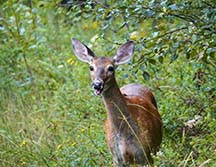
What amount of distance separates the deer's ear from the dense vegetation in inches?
2.9

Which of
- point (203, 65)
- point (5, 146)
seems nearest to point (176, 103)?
point (203, 65)

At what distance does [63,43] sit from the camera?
11.7m

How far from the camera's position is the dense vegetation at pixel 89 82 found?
5762 mm

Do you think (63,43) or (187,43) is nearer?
(187,43)

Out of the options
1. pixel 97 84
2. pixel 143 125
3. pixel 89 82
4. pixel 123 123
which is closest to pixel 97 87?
pixel 97 84

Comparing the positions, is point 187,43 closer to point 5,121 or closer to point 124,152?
point 124,152

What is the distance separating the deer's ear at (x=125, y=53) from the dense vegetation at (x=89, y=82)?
0.07 m

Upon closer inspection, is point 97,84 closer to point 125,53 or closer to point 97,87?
point 97,87

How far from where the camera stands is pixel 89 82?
30.7 feet

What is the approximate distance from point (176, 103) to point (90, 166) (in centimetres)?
145

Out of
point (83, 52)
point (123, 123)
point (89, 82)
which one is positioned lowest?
point (89, 82)

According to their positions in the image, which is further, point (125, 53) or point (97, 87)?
point (125, 53)

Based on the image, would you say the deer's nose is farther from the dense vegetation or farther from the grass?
the grass

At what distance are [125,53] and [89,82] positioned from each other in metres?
2.97
